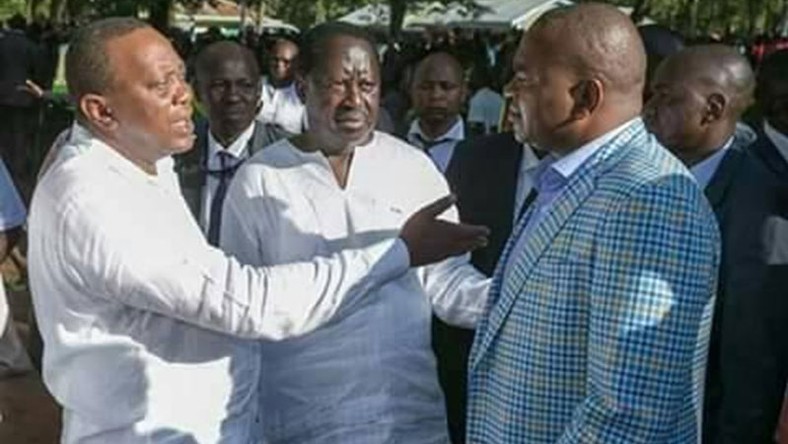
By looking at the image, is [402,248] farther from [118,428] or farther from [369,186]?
[118,428]

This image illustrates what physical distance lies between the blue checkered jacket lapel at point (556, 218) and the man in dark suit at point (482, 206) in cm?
130

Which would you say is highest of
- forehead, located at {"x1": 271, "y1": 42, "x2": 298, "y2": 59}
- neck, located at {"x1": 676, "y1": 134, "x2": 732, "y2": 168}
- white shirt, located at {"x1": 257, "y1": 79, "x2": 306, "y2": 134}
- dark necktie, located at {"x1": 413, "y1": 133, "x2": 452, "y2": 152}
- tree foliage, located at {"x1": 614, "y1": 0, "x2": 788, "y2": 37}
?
neck, located at {"x1": 676, "y1": 134, "x2": 732, "y2": 168}

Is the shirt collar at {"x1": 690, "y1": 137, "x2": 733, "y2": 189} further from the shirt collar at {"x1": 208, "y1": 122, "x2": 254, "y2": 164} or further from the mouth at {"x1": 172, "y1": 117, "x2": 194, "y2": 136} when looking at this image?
the shirt collar at {"x1": 208, "y1": 122, "x2": 254, "y2": 164}

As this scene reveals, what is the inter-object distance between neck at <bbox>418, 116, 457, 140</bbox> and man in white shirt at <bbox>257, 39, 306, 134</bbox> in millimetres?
647

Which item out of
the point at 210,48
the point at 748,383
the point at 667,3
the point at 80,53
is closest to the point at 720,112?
the point at 748,383

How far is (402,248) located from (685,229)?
29.6 inches

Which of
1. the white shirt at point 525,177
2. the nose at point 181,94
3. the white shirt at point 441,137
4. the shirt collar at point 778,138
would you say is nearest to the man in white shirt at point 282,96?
the white shirt at point 441,137

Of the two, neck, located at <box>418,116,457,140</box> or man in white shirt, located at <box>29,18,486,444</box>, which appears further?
neck, located at <box>418,116,457,140</box>

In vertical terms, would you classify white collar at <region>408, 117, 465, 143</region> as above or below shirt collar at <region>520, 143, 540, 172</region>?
below

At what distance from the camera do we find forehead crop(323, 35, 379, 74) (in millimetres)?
2969

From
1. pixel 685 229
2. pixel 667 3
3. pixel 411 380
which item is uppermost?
pixel 685 229

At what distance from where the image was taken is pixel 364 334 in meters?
2.84

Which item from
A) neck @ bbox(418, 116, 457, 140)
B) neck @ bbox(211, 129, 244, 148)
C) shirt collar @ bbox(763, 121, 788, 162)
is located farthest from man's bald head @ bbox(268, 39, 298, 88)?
shirt collar @ bbox(763, 121, 788, 162)

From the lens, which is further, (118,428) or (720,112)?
(720,112)
